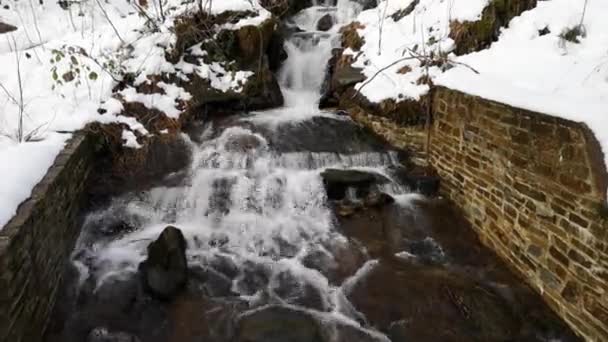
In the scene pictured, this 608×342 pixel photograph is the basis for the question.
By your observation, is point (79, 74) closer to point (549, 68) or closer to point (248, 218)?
point (248, 218)

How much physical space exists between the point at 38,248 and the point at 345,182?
316 centimetres

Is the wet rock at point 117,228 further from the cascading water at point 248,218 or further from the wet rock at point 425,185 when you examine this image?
the wet rock at point 425,185

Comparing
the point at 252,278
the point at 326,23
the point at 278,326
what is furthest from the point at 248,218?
the point at 326,23

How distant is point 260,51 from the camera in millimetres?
7391

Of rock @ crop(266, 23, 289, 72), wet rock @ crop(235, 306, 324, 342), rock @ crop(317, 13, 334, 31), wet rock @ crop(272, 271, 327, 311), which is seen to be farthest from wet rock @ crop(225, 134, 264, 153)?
rock @ crop(317, 13, 334, 31)

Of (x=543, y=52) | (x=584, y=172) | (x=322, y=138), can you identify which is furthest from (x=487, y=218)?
(x=322, y=138)

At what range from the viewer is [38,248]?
10.5ft

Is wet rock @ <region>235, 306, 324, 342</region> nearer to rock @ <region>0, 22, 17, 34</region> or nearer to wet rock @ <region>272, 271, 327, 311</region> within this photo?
wet rock @ <region>272, 271, 327, 311</region>

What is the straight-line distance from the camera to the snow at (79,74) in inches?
179

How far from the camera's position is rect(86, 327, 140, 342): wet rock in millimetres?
3260

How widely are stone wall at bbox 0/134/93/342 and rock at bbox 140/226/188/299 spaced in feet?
2.46

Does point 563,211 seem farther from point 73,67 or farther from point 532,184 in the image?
point 73,67

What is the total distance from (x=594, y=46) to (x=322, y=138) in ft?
10.8

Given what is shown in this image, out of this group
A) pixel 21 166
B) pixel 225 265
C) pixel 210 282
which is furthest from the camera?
pixel 225 265
